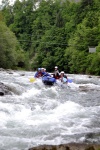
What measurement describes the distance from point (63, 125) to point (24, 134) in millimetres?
1732

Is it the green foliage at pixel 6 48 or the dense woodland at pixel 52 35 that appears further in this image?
the dense woodland at pixel 52 35

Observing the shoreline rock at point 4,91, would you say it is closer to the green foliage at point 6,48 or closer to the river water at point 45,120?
the river water at point 45,120

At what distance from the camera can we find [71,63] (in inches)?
2079

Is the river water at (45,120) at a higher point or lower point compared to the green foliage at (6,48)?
higher

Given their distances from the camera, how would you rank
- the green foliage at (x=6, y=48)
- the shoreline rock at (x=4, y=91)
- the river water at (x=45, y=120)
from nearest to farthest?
the river water at (x=45, y=120) → the shoreline rock at (x=4, y=91) → the green foliage at (x=6, y=48)

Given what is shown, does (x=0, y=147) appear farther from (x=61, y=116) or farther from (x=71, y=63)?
(x=71, y=63)

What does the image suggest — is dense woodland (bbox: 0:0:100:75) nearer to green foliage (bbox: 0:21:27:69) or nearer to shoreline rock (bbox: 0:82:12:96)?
green foliage (bbox: 0:21:27:69)

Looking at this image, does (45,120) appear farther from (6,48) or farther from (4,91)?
(6,48)

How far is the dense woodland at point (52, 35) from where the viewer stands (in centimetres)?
4538

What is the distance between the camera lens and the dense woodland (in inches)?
1786

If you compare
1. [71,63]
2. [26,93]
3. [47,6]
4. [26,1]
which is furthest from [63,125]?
[26,1]

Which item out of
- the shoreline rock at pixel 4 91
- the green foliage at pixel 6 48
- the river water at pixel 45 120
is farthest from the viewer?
the green foliage at pixel 6 48

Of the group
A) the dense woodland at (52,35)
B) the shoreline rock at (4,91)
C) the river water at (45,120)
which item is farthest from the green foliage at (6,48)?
the river water at (45,120)

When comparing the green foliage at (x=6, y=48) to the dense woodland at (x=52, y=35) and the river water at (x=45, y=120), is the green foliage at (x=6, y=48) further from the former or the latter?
the river water at (x=45, y=120)
